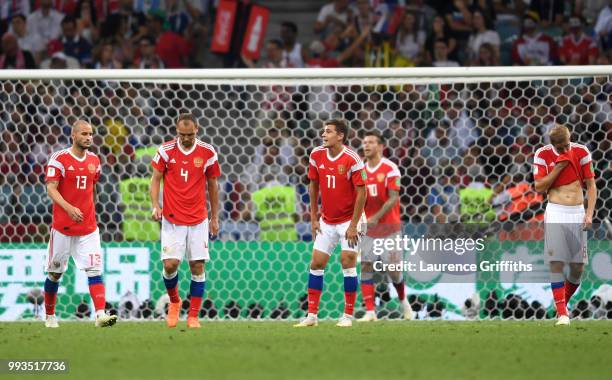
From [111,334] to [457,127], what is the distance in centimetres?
547

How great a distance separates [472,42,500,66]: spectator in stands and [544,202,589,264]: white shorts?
5645 mm

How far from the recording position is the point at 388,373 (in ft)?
22.6

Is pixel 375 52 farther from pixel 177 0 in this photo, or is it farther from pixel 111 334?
pixel 111 334

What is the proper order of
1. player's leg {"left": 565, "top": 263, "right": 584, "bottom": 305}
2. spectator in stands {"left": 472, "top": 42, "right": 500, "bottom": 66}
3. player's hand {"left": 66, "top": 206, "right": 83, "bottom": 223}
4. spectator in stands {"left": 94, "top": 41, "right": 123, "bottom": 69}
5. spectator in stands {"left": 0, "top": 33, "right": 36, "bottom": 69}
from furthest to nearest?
spectator in stands {"left": 0, "top": 33, "right": 36, "bottom": 69} < spectator in stands {"left": 94, "top": 41, "right": 123, "bottom": 69} < spectator in stands {"left": 472, "top": 42, "right": 500, "bottom": 66} < player's leg {"left": 565, "top": 263, "right": 584, "bottom": 305} < player's hand {"left": 66, "top": 206, "right": 83, "bottom": 223}

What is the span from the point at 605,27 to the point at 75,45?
318 inches

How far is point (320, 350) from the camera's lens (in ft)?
26.8

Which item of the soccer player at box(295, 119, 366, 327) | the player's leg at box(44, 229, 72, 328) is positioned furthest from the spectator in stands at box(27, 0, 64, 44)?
the soccer player at box(295, 119, 366, 327)

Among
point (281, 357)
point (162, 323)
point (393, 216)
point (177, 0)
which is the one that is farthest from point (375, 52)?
point (281, 357)

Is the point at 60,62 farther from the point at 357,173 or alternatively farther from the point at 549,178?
the point at 549,178

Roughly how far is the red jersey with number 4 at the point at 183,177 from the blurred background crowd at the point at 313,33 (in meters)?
6.51

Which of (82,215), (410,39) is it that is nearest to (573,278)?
(82,215)

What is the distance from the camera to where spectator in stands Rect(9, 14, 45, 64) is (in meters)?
17.3

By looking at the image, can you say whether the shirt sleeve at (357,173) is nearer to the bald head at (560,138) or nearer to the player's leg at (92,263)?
the bald head at (560,138)

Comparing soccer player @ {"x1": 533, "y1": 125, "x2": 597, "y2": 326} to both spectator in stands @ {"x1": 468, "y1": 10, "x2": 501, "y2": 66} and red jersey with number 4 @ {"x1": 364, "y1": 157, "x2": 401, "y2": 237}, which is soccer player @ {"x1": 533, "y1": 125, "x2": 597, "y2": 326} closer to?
red jersey with number 4 @ {"x1": 364, "y1": 157, "x2": 401, "y2": 237}
